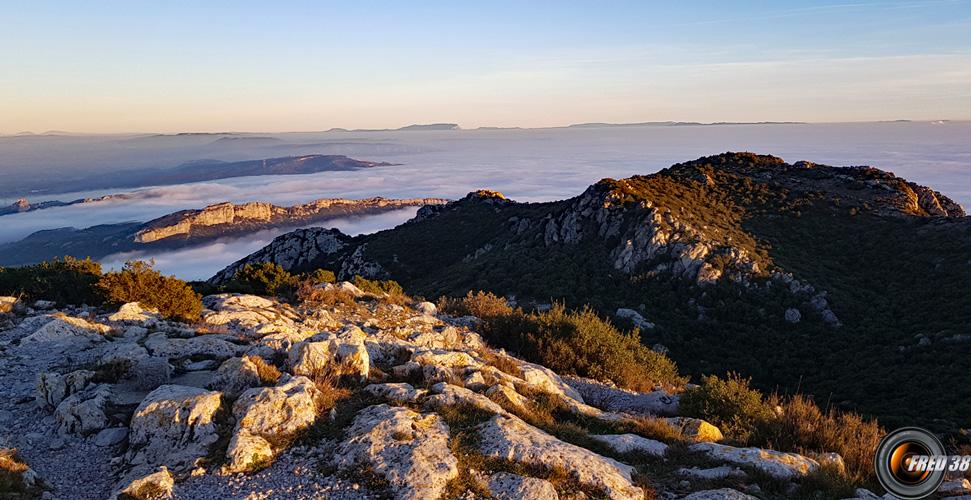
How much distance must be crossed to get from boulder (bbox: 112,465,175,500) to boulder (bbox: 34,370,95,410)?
9.68 ft

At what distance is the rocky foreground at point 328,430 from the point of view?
5.67 m

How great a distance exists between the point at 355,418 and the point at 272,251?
233ft

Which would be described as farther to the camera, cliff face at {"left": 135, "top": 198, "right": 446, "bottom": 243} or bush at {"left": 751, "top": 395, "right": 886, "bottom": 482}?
cliff face at {"left": 135, "top": 198, "right": 446, "bottom": 243}

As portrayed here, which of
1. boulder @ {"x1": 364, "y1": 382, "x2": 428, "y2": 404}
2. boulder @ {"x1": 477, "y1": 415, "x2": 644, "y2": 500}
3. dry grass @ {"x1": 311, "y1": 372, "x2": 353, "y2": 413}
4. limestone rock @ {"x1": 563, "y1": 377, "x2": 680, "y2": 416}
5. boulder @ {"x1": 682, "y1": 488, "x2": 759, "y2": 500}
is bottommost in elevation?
limestone rock @ {"x1": 563, "y1": 377, "x2": 680, "y2": 416}

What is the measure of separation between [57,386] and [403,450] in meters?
5.63

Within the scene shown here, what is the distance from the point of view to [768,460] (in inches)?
255

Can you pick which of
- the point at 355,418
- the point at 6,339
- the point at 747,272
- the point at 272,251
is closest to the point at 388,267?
the point at 272,251

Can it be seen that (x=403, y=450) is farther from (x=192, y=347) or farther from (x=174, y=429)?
(x=192, y=347)

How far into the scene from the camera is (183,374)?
834 cm

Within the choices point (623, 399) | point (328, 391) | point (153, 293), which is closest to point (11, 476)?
point (328, 391)

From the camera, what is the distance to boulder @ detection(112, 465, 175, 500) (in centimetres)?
532

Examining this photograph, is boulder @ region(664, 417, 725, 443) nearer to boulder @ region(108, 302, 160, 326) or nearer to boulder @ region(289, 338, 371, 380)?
boulder @ region(289, 338, 371, 380)

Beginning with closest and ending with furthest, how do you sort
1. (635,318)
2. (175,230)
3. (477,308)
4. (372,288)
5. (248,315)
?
(248,315), (477,308), (372,288), (635,318), (175,230)

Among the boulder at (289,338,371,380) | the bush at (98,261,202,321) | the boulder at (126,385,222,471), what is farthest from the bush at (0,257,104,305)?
the boulder at (126,385,222,471)
